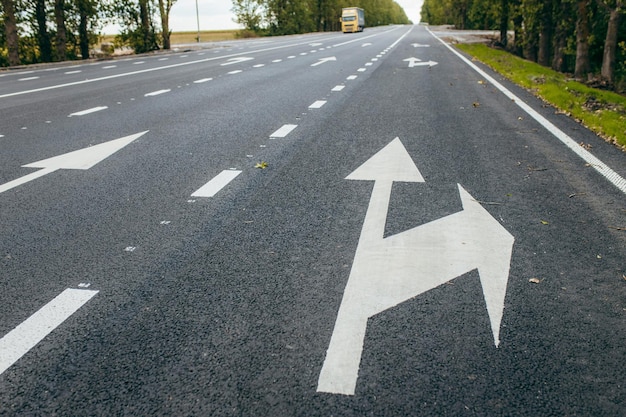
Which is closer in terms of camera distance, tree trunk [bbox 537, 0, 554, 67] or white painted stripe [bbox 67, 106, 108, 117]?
white painted stripe [bbox 67, 106, 108, 117]

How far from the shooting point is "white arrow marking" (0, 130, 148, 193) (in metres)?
5.46

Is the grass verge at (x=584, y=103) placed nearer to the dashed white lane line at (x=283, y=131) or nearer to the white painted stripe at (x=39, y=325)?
the dashed white lane line at (x=283, y=131)

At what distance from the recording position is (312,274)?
3430 mm

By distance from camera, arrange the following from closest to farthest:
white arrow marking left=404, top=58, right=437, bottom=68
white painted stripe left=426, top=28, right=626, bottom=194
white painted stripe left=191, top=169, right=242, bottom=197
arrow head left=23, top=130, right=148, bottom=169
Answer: white painted stripe left=191, top=169, right=242, bottom=197 < white painted stripe left=426, top=28, right=626, bottom=194 < arrow head left=23, top=130, right=148, bottom=169 < white arrow marking left=404, top=58, right=437, bottom=68

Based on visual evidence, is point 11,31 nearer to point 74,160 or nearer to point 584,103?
point 74,160

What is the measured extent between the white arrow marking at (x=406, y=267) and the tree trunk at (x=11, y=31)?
966 inches

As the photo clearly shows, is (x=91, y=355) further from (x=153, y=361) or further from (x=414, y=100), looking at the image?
(x=414, y=100)

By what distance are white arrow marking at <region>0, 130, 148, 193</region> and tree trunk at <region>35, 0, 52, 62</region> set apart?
23.9 metres

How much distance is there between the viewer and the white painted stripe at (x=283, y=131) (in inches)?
296

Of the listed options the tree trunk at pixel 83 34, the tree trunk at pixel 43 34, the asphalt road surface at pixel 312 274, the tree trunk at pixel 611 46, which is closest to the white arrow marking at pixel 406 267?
the asphalt road surface at pixel 312 274

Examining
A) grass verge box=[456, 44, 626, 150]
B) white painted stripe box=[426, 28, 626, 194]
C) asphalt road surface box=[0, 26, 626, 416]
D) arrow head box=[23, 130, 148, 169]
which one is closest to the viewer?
asphalt road surface box=[0, 26, 626, 416]

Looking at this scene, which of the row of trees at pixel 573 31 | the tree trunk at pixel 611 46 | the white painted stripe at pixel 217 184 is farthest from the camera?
the row of trees at pixel 573 31

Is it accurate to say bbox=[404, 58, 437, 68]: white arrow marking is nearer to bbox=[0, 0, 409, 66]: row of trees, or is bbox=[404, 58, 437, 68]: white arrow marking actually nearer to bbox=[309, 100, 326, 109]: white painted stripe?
bbox=[309, 100, 326, 109]: white painted stripe

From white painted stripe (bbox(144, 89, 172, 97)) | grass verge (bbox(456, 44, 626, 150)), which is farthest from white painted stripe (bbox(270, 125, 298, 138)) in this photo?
white painted stripe (bbox(144, 89, 172, 97))
